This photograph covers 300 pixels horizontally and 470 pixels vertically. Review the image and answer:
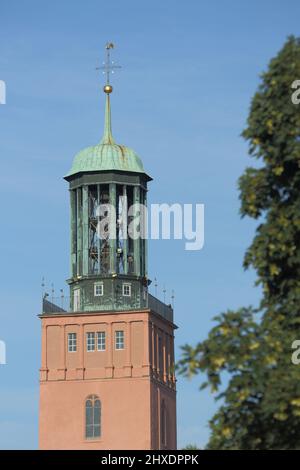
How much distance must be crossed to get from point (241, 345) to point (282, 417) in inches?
67.1

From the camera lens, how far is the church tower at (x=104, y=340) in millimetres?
96000

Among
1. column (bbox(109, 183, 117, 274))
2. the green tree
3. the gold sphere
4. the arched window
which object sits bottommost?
the green tree

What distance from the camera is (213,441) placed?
38.5 m

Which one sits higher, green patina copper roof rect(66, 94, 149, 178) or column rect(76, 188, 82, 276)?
green patina copper roof rect(66, 94, 149, 178)

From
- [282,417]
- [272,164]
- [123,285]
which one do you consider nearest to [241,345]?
[282,417]

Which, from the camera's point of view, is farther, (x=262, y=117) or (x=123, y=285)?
(x=123, y=285)

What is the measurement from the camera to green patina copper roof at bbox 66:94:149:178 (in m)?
99.1

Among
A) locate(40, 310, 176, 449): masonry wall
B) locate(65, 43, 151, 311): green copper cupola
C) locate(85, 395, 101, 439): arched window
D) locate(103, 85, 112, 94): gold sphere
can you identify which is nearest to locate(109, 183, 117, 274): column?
locate(65, 43, 151, 311): green copper cupola

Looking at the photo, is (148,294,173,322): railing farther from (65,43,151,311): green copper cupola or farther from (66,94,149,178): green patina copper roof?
(66,94,149,178): green patina copper roof

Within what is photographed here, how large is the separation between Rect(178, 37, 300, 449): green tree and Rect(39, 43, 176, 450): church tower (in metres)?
56.8
